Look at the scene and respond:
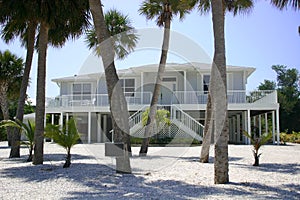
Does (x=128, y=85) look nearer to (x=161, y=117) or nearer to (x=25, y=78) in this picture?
(x=161, y=117)

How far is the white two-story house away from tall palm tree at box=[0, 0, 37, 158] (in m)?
8.30

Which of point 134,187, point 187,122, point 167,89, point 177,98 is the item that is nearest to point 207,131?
point 134,187

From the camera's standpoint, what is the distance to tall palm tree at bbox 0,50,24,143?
2048 cm

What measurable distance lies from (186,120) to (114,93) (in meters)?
12.2

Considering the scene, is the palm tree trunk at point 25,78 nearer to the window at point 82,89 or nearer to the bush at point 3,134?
the window at point 82,89

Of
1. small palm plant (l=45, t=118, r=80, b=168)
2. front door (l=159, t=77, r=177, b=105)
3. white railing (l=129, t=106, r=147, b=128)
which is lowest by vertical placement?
small palm plant (l=45, t=118, r=80, b=168)

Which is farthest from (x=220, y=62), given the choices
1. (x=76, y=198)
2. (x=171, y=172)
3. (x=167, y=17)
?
(x=167, y=17)

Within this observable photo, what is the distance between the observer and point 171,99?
24.0 meters

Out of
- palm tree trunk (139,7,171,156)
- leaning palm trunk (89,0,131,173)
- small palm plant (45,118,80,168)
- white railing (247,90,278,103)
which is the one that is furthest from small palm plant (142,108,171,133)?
leaning palm trunk (89,0,131,173)

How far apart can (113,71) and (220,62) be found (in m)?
2.99

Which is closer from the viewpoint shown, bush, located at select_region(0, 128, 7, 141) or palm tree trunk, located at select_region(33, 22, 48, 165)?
palm tree trunk, located at select_region(33, 22, 48, 165)

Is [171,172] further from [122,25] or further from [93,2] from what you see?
[122,25]

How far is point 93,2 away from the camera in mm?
9023

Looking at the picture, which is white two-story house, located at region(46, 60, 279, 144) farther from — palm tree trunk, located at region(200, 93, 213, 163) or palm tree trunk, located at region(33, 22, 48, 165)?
palm tree trunk, located at region(33, 22, 48, 165)
